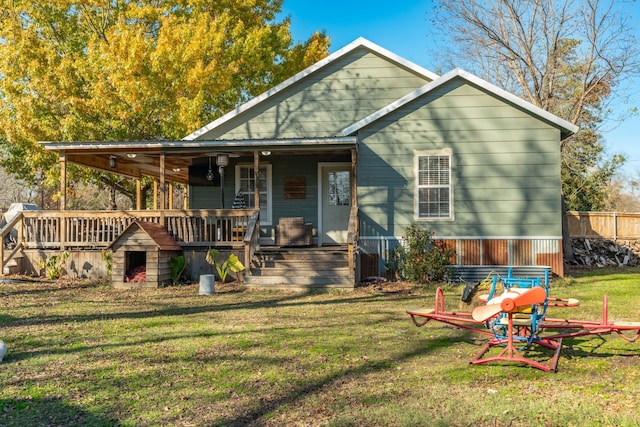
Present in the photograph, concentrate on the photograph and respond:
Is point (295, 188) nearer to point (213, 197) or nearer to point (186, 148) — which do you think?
point (213, 197)

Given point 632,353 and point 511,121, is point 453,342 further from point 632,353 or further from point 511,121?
point 511,121

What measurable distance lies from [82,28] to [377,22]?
12.7 m

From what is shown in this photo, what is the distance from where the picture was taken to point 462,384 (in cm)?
475

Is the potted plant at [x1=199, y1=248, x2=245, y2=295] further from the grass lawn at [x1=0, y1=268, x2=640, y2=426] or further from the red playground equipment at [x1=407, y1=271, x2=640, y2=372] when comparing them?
the red playground equipment at [x1=407, y1=271, x2=640, y2=372]

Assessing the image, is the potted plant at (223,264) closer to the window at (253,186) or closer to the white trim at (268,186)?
the white trim at (268,186)

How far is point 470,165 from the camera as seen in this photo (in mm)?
12281

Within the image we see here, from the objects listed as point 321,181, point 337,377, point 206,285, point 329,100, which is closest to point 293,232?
point 321,181

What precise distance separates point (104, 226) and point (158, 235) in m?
1.96

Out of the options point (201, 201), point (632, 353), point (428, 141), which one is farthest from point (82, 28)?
point (632, 353)

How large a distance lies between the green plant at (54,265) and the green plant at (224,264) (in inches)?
139

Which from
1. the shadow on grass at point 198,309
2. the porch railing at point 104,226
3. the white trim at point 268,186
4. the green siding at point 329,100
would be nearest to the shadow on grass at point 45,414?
the shadow on grass at point 198,309

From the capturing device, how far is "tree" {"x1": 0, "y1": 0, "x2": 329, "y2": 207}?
19344 millimetres

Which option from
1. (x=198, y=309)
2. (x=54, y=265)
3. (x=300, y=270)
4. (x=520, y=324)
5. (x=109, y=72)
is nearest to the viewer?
(x=520, y=324)

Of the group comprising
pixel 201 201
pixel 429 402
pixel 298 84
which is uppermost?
pixel 298 84
